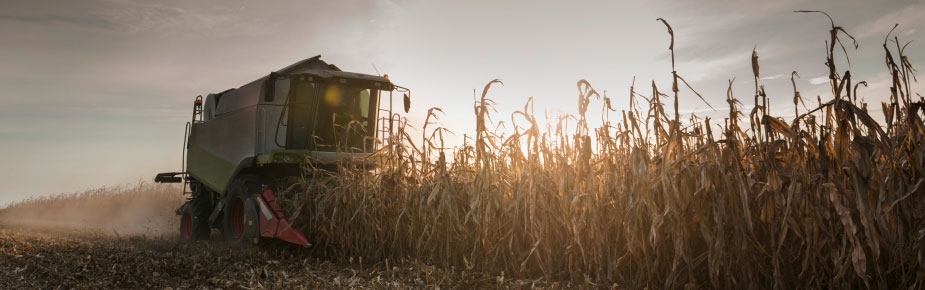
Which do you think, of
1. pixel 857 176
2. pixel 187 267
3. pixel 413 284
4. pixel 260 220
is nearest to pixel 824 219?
pixel 857 176

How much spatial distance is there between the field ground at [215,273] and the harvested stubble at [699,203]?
37 cm

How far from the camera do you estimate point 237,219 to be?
7.21m

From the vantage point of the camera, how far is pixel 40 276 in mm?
4938

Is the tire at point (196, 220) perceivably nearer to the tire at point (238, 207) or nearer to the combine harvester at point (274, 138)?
the combine harvester at point (274, 138)

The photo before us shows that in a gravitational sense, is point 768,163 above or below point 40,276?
above

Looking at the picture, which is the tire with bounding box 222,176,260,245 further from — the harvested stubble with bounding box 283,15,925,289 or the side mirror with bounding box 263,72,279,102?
the harvested stubble with bounding box 283,15,925,289

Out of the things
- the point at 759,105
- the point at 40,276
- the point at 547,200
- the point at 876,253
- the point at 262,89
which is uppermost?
the point at 262,89

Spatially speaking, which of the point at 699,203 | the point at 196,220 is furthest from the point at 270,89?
the point at 699,203

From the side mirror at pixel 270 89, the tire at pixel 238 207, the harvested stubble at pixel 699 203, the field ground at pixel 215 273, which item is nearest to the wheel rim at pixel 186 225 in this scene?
the tire at pixel 238 207

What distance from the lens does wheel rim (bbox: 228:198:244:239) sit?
7184 mm

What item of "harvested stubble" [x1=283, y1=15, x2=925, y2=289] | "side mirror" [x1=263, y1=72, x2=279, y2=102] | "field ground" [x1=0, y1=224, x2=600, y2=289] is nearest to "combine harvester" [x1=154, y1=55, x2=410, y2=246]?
"side mirror" [x1=263, y1=72, x2=279, y2=102]

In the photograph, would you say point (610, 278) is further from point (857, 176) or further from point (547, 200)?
point (857, 176)

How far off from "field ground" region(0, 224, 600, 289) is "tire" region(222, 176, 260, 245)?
54cm

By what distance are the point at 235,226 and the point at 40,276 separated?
239 centimetres
